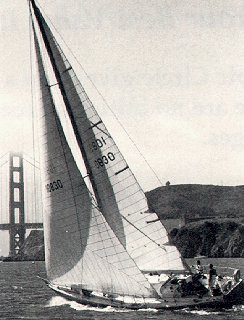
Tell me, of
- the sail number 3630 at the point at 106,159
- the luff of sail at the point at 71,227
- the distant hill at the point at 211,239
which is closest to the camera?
the luff of sail at the point at 71,227

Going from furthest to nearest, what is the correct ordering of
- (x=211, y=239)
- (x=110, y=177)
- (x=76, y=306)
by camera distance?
(x=211, y=239) < (x=76, y=306) < (x=110, y=177)

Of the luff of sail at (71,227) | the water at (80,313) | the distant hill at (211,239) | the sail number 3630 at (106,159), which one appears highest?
the distant hill at (211,239)

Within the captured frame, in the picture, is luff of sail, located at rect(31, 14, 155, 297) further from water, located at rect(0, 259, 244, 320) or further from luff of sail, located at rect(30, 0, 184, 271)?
luff of sail, located at rect(30, 0, 184, 271)

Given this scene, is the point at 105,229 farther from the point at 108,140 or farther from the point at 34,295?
the point at 34,295

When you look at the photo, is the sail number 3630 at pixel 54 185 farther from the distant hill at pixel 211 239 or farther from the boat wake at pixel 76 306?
the distant hill at pixel 211 239

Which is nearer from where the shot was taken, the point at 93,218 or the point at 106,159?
the point at 93,218

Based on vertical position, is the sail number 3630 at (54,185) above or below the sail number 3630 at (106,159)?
below

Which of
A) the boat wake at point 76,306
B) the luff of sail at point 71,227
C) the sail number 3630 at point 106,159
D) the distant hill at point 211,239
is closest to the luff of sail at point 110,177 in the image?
the sail number 3630 at point 106,159

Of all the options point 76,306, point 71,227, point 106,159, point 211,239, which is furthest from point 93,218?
point 211,239

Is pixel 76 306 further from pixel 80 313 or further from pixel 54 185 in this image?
pixel 54 185
